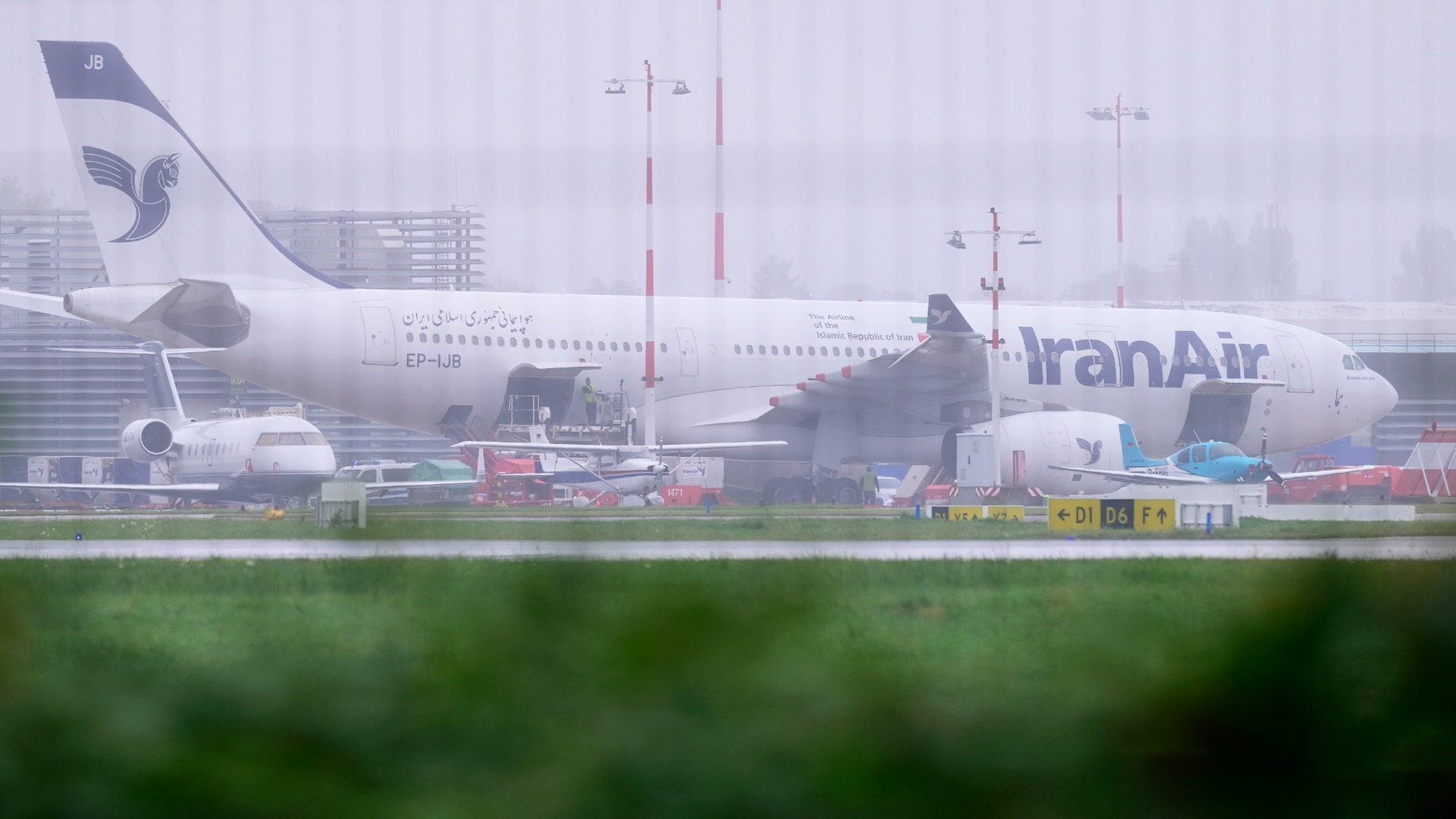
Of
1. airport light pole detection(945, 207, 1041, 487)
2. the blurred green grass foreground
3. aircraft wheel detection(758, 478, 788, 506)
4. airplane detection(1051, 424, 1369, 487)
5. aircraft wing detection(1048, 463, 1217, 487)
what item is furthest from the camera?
aircraft wheel detection(758, 478, 788, 506)

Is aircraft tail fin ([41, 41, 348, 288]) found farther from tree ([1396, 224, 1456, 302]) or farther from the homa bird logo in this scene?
tree ([1396, 224, 1456, 302])

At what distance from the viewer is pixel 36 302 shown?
17062 millimetres

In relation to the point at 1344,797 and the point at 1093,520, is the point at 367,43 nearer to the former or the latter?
the point at 1344,797

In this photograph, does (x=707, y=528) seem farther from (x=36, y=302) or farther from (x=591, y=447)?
(x=36, y=302)

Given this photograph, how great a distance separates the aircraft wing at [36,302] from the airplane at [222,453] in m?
3.32

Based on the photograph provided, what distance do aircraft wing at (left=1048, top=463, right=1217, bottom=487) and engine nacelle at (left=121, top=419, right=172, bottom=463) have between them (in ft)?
50.6

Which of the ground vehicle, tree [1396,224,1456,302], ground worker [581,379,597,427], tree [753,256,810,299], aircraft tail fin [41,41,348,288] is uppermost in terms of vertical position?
aircraft tail fin [41,41,348,288]

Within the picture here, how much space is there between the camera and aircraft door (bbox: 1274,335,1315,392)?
876 inches

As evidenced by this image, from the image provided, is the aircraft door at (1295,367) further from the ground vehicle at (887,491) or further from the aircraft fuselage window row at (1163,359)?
the ground vehicle at (887,491)

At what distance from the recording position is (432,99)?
3.84m

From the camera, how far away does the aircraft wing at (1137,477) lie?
19344 millimetres

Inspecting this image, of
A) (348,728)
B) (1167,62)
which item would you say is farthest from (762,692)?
(1167,62)

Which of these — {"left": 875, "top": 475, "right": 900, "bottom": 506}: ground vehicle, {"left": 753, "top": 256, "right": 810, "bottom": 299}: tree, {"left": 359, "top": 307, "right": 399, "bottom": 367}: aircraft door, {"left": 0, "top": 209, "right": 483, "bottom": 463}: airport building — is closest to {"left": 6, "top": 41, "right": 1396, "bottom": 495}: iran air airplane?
{"left": 359, "top": 307, "right": 399, "bottom": 367}: aircraft door

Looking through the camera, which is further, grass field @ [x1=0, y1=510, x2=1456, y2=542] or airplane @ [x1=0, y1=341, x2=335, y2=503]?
airplane @ [x1=0, y1=341, x2=335, y2=503]
